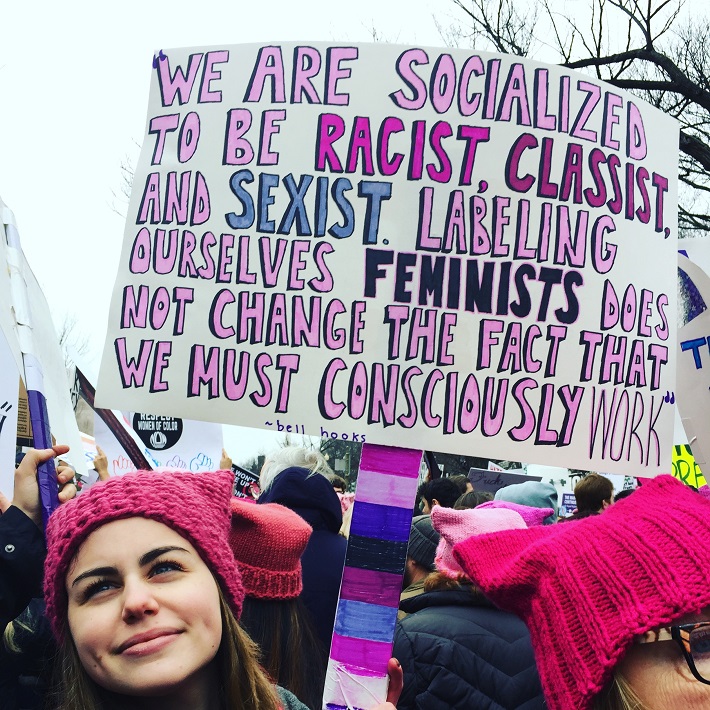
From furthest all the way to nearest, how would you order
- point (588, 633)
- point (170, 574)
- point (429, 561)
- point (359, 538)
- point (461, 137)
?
point (429, 561) < point (461, 137) < point (359, 538) < point (170, 574) < point (588, 633)

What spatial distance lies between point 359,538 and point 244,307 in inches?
27.5

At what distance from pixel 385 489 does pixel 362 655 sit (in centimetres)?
42

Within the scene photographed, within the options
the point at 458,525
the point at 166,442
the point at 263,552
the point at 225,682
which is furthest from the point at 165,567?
the point at 166,442

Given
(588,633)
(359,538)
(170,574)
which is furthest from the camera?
(359,538)

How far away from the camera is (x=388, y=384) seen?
229 cm

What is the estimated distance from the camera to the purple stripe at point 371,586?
2.18 m

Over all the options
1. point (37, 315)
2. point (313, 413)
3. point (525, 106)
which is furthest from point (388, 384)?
point (37, 315)

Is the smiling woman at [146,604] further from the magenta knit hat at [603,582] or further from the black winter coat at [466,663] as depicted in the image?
the black winter coat at [466,663]

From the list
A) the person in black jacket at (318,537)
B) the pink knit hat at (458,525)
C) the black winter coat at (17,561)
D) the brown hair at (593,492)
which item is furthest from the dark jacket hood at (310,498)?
the brown hair at (593,492)

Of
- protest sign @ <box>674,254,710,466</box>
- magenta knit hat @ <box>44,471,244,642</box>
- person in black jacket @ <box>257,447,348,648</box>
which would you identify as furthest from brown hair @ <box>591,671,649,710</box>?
person in black jacket @ <box>257,447,348,648</box>

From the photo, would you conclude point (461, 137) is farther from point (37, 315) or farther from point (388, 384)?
point (37, 315)

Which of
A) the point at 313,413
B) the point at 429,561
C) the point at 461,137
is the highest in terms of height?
the point at 461,137

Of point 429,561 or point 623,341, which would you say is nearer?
point 623,341

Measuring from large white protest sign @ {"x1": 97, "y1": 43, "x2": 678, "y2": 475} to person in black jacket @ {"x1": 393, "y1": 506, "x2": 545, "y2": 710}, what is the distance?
0.74m
